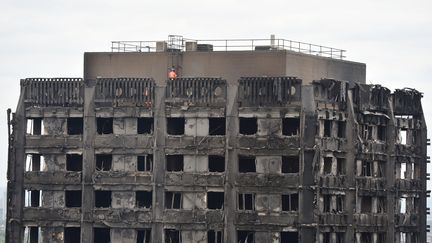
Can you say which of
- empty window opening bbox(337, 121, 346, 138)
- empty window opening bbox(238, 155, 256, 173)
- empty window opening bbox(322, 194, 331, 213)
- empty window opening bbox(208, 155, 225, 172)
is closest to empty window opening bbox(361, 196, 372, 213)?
empty window opening bbox(322, 194, 331, 213)

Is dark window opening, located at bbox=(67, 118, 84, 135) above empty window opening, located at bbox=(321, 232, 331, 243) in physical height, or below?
above

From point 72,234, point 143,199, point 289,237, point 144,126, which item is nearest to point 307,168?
point 289,237

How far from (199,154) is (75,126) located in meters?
11.4

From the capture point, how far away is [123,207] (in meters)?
123

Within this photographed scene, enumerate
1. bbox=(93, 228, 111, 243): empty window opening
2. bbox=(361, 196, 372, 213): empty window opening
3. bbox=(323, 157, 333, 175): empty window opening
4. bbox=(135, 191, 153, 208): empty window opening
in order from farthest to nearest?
bbox=(361, 196, 372, 213): empty window opening
bbox=(93, 228, 111, 243): empty window opening
bbox=(135, 191, 153, 208): empty window opening
bbox=(323, 157, 333, 175): empty window opening

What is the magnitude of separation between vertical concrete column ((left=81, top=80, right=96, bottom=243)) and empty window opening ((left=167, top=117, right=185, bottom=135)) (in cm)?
619

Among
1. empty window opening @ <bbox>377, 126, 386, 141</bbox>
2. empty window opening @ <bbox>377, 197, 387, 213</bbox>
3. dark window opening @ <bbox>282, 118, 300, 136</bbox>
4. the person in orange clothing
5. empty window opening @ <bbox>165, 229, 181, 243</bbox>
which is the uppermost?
the person in orange clothing

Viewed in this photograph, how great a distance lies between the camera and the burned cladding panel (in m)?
119

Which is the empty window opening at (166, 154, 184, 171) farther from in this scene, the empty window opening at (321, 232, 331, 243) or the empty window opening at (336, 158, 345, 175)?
the empty window opening at (336, 158, 345, 175)

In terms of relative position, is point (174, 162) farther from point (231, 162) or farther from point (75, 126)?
point (75, 126)

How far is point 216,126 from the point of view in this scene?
121 m

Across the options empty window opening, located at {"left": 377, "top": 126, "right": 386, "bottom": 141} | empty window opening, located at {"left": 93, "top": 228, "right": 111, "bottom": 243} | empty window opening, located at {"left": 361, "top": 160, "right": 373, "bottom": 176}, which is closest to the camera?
empty window opening, located at {"left": 93, "top": 228, "right": 111, "bottom": 243}

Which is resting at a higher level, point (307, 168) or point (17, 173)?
point (307, 168)

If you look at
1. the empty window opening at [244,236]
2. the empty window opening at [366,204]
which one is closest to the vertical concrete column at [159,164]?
the empty window opening at [244,236]
